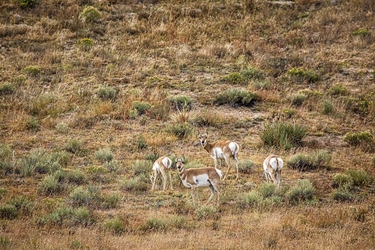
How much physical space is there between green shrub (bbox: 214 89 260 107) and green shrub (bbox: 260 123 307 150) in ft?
12.6

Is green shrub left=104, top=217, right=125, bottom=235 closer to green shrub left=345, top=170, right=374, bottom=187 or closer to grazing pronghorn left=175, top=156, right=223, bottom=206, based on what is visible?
grazing pronghorn left=175, top=156, right=223, bottom=206

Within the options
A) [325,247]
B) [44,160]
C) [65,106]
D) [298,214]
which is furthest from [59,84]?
[325,247]

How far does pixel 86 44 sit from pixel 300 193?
17.8 m

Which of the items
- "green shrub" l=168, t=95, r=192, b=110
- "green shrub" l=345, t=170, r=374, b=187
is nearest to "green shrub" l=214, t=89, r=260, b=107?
"green shrub" l=168, t=95, r=192, b=110

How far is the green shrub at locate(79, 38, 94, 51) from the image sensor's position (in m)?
28.3

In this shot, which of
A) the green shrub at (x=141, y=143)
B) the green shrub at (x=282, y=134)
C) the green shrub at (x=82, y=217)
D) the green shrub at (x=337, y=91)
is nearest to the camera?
the green shrub at (x=82, y=217)

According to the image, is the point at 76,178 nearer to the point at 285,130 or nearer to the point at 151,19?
the point at 285,130

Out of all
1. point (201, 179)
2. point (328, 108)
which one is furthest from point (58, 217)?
point (328, 108)

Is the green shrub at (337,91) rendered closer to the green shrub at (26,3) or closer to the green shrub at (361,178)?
the green shrub at (361,178)

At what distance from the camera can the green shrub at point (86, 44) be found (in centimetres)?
2828

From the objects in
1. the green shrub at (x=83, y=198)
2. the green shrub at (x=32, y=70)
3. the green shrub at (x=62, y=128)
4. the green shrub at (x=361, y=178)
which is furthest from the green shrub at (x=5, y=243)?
the green shrub at (x=32, y=70)

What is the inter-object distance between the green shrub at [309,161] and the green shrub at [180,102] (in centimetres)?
684

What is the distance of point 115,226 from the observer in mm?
11672

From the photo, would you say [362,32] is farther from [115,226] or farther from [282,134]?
[115,226]
